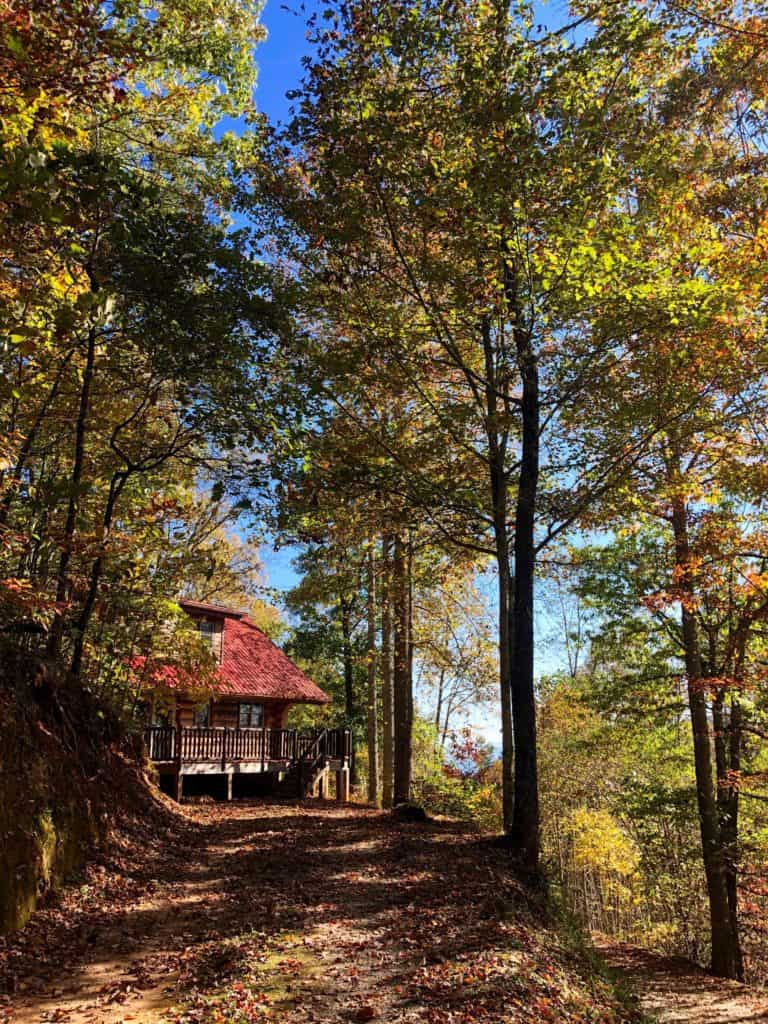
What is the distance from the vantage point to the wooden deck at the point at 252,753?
16.8m

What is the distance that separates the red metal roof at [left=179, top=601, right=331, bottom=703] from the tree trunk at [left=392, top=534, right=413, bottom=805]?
6.53 meters

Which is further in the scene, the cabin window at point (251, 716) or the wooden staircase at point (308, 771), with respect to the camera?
the cabin window at point (251, 716)

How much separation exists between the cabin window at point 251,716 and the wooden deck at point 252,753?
2527mm

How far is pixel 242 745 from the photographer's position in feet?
62.5

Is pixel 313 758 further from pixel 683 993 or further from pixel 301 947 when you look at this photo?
pixel 301 947

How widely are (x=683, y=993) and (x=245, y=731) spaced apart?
12300 millimetres

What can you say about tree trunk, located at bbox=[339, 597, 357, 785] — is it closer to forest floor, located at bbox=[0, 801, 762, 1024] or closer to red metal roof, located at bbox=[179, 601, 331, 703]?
red metal roof, located at bbox=[179, 601, 331, 703]

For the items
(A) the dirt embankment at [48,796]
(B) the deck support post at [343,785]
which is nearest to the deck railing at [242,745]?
(B) the deck support post at [343,785]

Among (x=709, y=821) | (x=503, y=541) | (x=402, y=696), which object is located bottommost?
(x=709, y=821)

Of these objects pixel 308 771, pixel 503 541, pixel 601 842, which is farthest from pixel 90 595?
pixel 601 842

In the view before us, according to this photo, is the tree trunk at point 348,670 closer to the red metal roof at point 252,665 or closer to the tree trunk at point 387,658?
the red metal roof at point 252,665

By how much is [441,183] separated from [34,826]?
8401 millimetres

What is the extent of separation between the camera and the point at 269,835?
11266mm

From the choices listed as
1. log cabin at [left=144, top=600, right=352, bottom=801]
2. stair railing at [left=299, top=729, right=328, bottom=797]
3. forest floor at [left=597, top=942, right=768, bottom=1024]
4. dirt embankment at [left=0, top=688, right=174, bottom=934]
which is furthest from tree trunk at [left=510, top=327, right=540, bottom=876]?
stair railing at [left=299, top=729, right=328, bottom=797]
